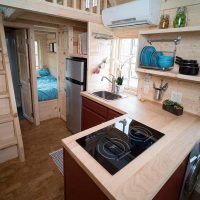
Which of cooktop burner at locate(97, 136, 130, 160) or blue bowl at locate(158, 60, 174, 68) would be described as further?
blue bowl at locate(158, 60, 174, 68)

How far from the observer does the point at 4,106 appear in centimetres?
207

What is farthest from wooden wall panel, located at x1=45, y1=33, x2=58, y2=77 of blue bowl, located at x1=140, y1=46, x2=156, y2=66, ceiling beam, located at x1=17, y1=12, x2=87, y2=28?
blue bowl, located at x1=140, y1=46, x2=156, y2=66

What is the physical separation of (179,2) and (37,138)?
9.82 feet

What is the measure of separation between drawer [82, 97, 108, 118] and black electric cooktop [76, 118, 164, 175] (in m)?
0.59

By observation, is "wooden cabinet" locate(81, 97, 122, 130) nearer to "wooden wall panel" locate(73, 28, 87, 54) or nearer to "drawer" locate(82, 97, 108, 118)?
"drawer" locate(82, 97, 108, 118)

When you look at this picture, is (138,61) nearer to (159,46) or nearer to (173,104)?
(159,46)

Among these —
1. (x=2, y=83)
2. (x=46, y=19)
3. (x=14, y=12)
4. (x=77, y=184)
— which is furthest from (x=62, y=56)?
(x=77, y=184)

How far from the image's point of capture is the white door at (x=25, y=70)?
9.90 feet

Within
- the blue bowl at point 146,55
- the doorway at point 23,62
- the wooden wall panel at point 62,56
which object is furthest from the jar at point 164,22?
the doorway at point 23,62

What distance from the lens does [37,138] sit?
2.88 meters

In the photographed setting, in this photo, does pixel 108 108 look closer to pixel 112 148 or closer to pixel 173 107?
pixel 173 107

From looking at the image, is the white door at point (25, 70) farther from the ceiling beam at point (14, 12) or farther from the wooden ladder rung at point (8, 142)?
the wooden ladder rung at point (8, 142)

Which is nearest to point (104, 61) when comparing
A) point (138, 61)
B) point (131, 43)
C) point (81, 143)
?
point (131, 43)

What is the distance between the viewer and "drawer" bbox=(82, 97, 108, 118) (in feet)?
6.88
